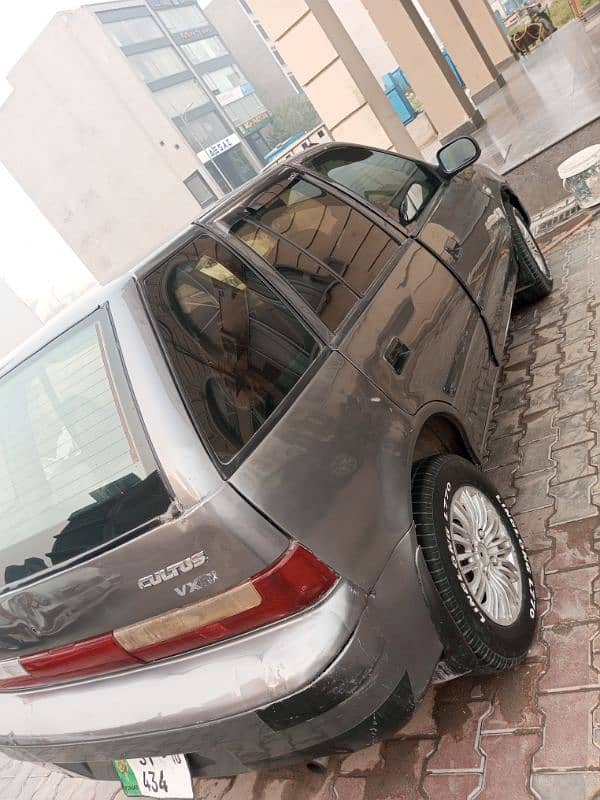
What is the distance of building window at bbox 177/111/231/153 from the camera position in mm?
52000

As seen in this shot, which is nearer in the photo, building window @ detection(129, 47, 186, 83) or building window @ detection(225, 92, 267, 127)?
building window @ detection(129, 47, 186, 83)

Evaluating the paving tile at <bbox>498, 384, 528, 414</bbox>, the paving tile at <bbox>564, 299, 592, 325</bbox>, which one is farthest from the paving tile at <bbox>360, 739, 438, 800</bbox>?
the paving tile at <bbox>564, 299, 592, 325</bbox>

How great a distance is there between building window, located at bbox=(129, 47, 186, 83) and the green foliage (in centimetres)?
920

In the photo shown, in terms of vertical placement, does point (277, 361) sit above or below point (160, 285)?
below

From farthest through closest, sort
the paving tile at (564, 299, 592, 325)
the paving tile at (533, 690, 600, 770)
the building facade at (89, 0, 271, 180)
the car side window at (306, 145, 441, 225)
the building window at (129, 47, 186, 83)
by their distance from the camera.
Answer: the building facade at (89, 0, 271, 180), the building window at (129, 47, 186, 83), the paving tile at (564, 299, 592, 325), the car side window at (306, 145, 441, 225), the paving tile at (533, 690, 600, 770)

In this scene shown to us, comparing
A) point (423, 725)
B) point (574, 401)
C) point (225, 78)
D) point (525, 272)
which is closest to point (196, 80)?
point (225, 78)

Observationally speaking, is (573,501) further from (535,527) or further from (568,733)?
(568,733)

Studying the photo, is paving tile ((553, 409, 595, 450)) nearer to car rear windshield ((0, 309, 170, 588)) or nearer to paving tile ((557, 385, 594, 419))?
paving tile ((557, 385, 594, 419))

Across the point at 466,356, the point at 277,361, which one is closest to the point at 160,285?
the point at 277,361

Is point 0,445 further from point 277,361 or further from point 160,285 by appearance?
point 277,361

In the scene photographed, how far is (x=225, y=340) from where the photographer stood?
1.97 metres

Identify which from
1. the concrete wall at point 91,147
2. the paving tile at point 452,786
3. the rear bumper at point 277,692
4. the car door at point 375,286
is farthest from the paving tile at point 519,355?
the concrete wall at point 91,147

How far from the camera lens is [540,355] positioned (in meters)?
3.98

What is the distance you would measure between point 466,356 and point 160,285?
1.49 metres
